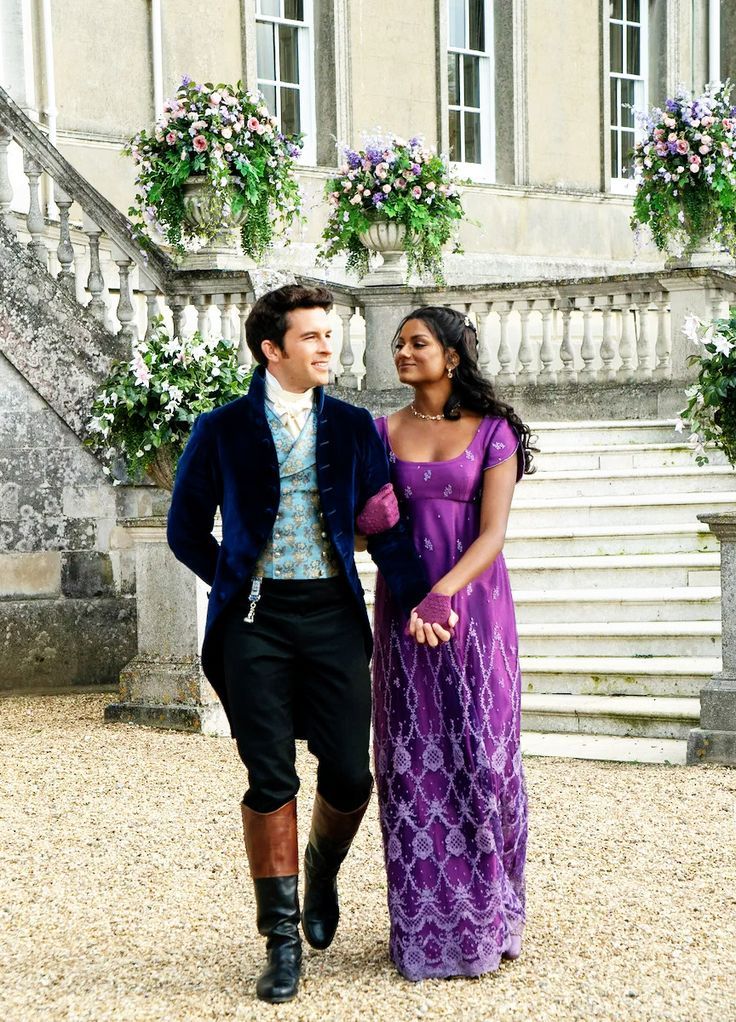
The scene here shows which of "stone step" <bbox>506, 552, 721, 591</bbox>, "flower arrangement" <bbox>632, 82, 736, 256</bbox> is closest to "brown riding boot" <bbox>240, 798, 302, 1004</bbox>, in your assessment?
"stone step" <bbox>506, 552, 721, 591</bbox>

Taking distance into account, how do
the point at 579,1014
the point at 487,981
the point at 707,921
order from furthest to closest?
the point at 707,921 < the point at 487,981 < the point at 579,1014

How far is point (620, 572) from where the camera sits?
809 cm

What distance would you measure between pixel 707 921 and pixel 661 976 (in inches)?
19.2

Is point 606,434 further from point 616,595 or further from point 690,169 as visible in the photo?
point 616,595

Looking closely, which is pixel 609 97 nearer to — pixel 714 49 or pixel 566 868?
pixel 714 49

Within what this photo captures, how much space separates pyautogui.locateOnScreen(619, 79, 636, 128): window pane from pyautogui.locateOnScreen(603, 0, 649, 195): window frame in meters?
0.04

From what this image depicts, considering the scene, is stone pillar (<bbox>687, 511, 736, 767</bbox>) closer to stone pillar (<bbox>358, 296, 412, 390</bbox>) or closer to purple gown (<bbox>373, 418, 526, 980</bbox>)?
purple gown (<bbox>373, 418, 526, 980</bbox>)

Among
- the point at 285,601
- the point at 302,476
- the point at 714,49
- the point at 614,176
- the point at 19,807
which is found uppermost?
Result: the point at 714,49

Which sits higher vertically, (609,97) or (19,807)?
(609,97)

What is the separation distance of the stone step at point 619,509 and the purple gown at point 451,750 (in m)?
5.07

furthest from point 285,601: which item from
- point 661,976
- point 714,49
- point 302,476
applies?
point 714,49

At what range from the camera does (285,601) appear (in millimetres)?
3594

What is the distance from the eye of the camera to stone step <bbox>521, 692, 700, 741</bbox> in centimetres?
674

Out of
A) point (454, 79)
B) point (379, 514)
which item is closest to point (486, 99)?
point (454, 79)
